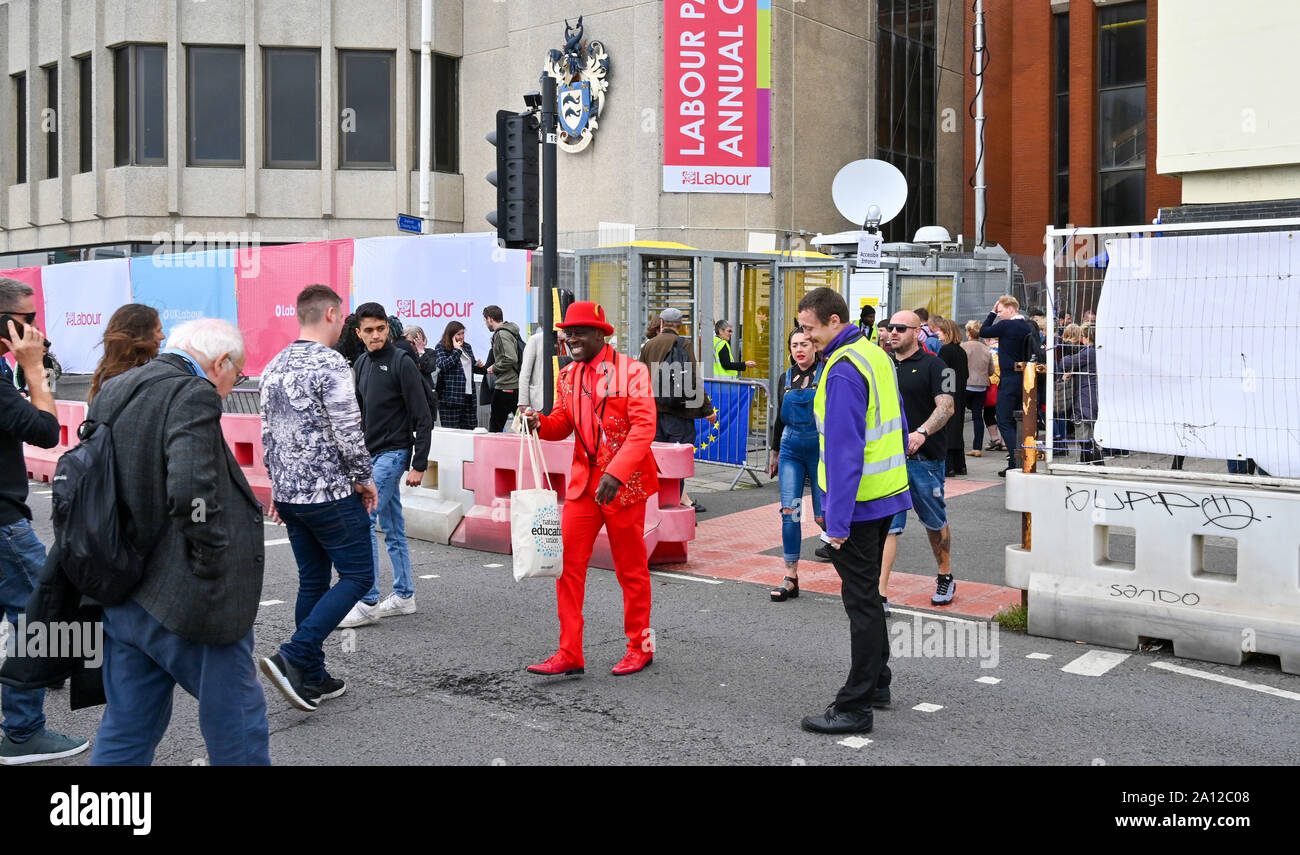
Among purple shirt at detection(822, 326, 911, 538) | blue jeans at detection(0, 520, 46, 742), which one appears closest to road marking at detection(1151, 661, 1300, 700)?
purple shirt at detection(822, 326, 911, 538)

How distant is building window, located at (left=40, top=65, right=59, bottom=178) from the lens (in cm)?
2953

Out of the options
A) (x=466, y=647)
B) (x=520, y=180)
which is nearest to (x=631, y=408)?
(x=466, y=647)

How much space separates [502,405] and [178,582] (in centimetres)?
979

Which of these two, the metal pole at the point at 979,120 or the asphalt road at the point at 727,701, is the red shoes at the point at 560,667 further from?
the metal pole at the point at 979,120

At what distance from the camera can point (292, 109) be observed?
26.6 metres

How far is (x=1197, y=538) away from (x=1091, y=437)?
2.88 feet

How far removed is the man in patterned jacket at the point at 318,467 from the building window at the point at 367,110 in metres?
22.0

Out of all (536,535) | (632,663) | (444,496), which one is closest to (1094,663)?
(632,663)

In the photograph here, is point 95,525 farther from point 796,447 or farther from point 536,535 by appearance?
point 796,447

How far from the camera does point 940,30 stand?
26.5 metres

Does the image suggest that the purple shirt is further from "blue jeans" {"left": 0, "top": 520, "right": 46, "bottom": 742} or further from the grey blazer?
"blue jeans" {"left": 0, "top": 520, "right": 46, "bottom": 742}

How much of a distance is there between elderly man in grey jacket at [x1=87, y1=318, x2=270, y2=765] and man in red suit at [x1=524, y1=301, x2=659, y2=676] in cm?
250

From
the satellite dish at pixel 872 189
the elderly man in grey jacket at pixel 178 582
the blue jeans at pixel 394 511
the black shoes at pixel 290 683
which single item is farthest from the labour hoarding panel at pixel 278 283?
the elderly man in grey jacket at pixel 178 582

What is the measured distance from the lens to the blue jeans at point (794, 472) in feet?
26.0
